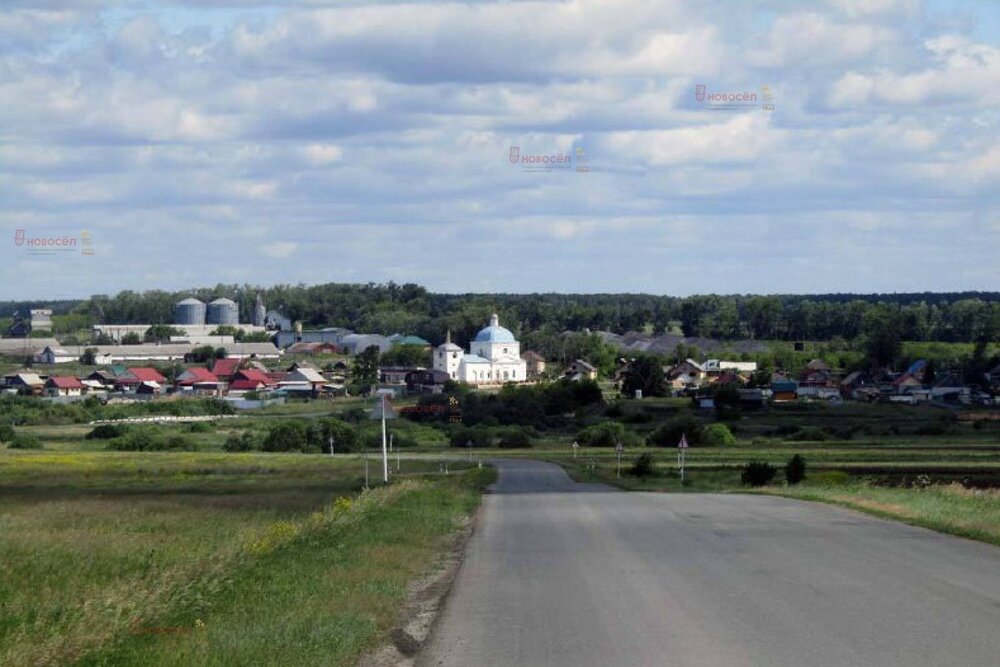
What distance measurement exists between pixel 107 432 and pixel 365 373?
2538 inches

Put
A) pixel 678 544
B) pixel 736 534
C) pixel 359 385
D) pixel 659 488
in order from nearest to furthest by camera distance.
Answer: pixel 678 544
pixel 736 534
pixel 659 488
pixel 359 385

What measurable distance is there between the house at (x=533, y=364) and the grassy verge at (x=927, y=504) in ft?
473

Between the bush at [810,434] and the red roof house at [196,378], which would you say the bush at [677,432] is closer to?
the bush at [810,434]

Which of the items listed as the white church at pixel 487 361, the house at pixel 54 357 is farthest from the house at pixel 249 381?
the house at pixel 54 357

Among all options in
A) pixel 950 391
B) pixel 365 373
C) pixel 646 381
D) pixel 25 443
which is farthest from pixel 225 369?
pixel 950 391

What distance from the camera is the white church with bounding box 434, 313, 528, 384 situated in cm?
17800

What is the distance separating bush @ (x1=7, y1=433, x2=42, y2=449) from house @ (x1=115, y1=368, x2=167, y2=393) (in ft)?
219

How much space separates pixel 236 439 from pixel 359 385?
66.0 m

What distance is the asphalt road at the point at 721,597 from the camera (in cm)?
1321

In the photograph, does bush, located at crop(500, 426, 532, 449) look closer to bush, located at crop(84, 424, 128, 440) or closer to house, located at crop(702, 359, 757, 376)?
bush, located at crop(84, 424, 128, 440)

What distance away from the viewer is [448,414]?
124 metres

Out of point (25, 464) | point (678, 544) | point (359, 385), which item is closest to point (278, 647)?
point (678, 544)

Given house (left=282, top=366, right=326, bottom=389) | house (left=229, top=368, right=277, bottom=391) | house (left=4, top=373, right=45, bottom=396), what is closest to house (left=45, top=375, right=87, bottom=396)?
house (left=4, top=373, right=45, bottom=396)

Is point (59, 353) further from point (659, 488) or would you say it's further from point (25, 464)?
point (659, 488)
